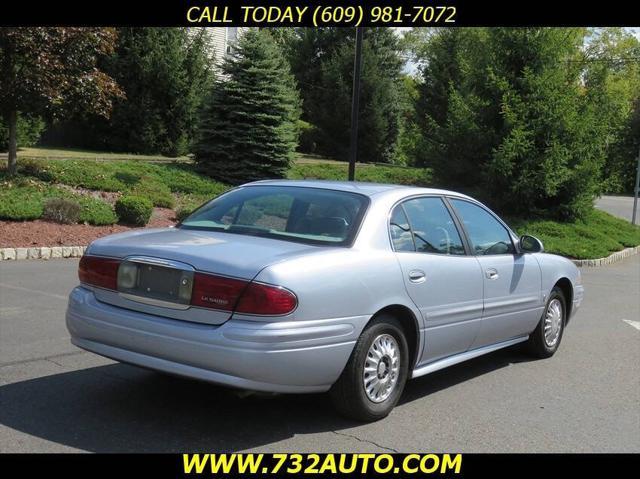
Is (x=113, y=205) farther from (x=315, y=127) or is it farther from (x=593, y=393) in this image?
(x=315, y=127)

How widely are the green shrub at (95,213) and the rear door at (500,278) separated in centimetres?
1022

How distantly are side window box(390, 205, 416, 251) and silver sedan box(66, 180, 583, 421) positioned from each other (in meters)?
0.01

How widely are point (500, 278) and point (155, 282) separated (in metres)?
2.97

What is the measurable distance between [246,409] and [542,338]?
3279 mm

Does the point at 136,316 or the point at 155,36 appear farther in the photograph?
the point at 155,36

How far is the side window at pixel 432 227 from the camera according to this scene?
5.42 m

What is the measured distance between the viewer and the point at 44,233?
13.3 m

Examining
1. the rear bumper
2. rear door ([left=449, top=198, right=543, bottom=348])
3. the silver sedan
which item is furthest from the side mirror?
the rear bumper

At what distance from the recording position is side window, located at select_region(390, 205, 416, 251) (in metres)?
5.14

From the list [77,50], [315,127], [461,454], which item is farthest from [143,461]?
[315,127]

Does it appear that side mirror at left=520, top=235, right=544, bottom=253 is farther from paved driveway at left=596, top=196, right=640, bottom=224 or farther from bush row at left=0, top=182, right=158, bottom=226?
paved driveway at left=596, top=196, right=640, bottom=224

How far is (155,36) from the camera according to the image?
23.8 meters

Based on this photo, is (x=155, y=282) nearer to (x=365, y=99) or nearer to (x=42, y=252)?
(x=42, y=252)

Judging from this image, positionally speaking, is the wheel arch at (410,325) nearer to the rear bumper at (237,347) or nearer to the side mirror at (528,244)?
the rear bumper at (237,347)
